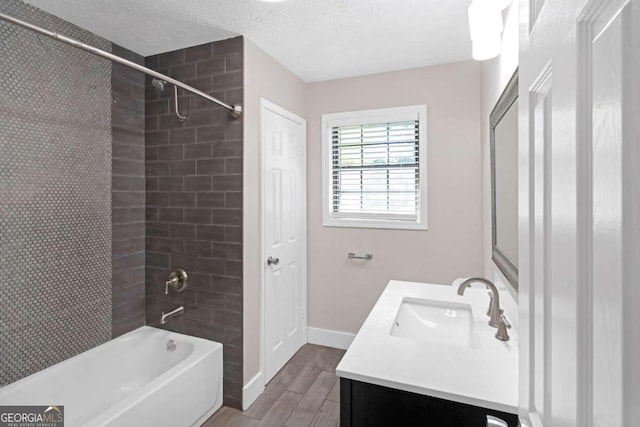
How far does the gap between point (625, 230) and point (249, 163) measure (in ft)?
6.84

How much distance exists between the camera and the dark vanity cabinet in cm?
100

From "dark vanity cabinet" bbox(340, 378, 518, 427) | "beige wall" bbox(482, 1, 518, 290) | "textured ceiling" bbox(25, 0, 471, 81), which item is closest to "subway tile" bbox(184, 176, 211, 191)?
"textured ceiling" bbox(25, 0, 471, 81)

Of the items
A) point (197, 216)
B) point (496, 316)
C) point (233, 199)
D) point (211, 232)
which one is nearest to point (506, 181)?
point (496, 316)

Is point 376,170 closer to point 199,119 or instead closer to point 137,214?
point 199,119

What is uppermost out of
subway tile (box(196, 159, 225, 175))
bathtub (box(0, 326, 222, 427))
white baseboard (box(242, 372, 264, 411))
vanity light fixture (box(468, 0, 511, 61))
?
vanity light fixture (box(468, 0, 511, 61))

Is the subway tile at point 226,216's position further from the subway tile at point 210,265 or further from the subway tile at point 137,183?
the subway tile at point 137,183

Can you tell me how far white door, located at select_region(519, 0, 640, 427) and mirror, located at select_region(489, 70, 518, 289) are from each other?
762 millimetres

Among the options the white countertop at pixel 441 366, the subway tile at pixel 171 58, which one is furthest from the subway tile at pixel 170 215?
the white countertop at pixel 441 366

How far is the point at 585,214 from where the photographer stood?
→ 35 cm

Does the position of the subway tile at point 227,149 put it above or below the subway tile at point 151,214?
above

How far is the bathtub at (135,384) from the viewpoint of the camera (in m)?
1.61

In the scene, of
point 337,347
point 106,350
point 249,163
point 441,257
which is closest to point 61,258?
point 106,350

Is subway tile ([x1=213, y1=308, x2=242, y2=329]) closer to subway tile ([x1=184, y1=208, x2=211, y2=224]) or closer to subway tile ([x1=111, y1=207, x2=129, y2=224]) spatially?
subway tile ([x1=184, y1=208, x2=211, y2=224])

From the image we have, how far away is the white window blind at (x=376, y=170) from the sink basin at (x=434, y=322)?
1101 millimetres
